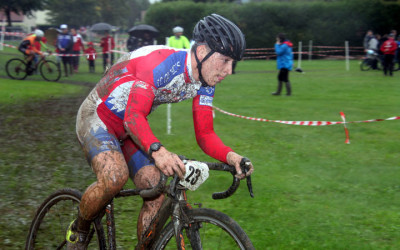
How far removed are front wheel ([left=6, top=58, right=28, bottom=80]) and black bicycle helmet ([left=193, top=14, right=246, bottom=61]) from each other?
763 inches

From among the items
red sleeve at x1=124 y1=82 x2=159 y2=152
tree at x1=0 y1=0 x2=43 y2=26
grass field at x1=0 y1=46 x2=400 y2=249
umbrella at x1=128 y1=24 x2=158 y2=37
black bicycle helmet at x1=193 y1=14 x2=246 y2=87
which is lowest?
grass field at x1=0 y1=46 x2=400 y2=249

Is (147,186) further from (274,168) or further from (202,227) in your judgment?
(274,168)

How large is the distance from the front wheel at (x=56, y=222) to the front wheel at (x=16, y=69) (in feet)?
59.6

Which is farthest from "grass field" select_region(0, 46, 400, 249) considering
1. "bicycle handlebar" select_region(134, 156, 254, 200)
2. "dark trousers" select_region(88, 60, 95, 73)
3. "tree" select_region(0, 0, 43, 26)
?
"tree" select_region(0, 0, 43, 26)

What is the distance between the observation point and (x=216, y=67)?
3262 mm

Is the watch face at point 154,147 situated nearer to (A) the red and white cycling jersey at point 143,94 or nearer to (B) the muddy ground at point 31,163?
(A) the red and white cycling jersey at point 143,94

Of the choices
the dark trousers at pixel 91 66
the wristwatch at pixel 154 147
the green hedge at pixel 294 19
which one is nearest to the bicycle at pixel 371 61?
the dark trousers at pixel 91 66

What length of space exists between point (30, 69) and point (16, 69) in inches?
21.9

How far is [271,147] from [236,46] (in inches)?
253

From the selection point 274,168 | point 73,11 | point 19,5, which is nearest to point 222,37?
point 274,168

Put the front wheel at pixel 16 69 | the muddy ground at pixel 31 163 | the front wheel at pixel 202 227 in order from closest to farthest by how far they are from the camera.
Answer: the front wheel at pixel 202 227 < the muddy ground at pixel 31 163 < the front wheel at pixel 16 69

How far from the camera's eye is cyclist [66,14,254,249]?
3156 mm

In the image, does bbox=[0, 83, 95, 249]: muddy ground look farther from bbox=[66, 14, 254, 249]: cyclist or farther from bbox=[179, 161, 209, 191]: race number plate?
bbox=[179, 161, 209, 191]: race number plate

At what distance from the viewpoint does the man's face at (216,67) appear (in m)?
3.23
